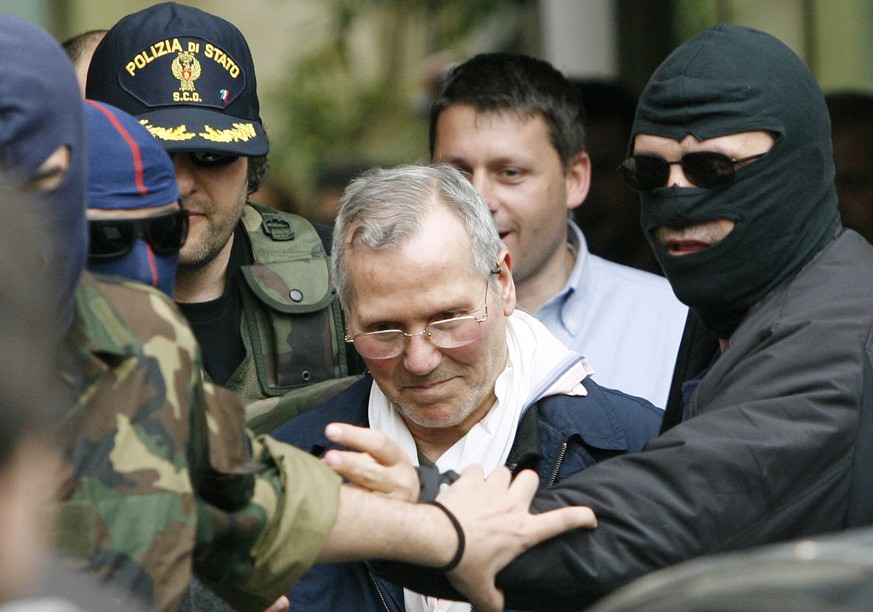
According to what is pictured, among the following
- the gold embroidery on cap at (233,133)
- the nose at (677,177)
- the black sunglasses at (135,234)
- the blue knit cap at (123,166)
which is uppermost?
the blue knit cap at (123,166)

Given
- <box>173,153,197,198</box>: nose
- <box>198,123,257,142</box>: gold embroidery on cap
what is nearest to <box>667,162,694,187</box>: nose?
<box>198,123,257,142</box>: gold embroidery on cap

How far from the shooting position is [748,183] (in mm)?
2898

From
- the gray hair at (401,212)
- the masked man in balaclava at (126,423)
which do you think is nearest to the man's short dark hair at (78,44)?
the gray hair at (401,212)

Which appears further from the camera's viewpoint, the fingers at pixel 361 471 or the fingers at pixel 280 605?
the fingers at pixel 280 605

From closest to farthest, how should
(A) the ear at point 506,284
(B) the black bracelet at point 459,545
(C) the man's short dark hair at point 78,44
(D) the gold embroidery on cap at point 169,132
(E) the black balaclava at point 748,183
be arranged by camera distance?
(B) the black bracelet at point 459,545
(E) the black balaclava at point 748,183
(A) the ear at point 506,284
(D) the gold embroidery on cap at point 169,132
(C) the man's short dark hair at point 78,44

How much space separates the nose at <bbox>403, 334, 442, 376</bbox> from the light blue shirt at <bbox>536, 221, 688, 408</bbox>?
987 mm

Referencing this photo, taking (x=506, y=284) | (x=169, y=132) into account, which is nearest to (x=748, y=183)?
(x=506, y=284)

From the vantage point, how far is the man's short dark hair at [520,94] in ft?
14.0

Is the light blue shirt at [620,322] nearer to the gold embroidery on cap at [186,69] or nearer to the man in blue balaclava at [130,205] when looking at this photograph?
the gold embroidery on cap at [186,69]

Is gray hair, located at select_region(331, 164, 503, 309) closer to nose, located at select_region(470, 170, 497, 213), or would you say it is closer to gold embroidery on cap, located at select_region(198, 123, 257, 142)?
gold embroidery on cap, located at select_region(198, 123, 257, 142)

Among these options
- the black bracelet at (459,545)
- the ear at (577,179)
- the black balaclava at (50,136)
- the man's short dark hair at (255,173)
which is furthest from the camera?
the ear at (577,179)

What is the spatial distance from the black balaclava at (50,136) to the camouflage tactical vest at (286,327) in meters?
1.46

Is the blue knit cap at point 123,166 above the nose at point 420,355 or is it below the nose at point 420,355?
above

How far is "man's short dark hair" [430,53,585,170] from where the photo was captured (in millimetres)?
4258
